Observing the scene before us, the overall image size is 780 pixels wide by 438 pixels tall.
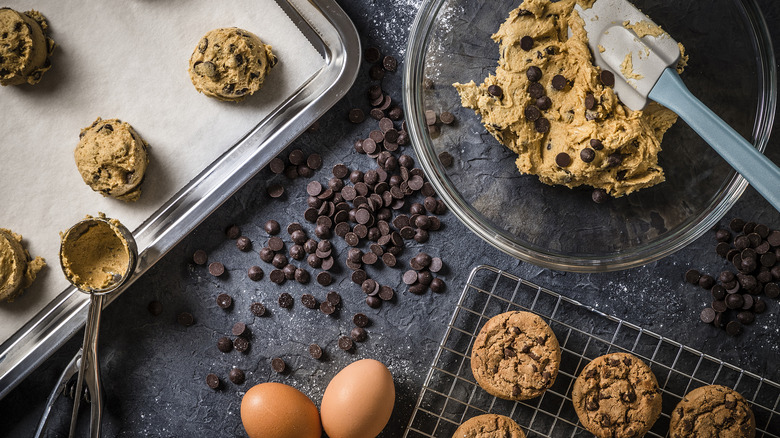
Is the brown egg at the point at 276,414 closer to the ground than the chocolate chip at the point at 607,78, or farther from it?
closer to the ground

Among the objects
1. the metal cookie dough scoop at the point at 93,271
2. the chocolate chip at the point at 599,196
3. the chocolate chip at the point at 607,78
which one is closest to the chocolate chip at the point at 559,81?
the chocolate chip at the point at 607,78

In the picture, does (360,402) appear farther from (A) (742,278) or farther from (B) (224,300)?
(A) (742,278)

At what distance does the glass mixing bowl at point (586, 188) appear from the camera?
1.78 m

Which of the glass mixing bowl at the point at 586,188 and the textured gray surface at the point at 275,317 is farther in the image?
the textured gray surface at the point at 275,317

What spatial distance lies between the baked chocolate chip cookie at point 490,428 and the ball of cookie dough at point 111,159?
4.48 ft

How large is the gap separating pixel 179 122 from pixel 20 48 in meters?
0.53

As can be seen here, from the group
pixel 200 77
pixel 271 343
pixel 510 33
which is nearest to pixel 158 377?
pixel 271 343

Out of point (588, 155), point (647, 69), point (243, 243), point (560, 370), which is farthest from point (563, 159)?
point (243, 243)

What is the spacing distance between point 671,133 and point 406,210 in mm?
913

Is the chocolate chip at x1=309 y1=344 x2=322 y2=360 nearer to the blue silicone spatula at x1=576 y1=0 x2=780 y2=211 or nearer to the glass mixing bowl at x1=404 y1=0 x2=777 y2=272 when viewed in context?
the glass mixing bowl at x1=404 y1=0 x2=777 y2=272

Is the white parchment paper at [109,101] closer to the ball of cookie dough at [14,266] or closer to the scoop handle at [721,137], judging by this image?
the ball of cookie dough at [14,266]

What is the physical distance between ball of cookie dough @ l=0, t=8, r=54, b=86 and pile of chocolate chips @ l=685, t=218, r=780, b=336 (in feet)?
7.69

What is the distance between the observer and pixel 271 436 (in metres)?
1.86

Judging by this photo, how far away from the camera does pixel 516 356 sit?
6.20 ft
